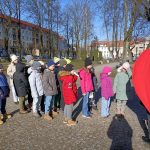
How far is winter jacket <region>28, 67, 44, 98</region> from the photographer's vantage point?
8338mm

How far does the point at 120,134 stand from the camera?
6633 millimetres

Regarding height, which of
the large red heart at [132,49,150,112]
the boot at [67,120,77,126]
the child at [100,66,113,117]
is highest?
the large red heart at [132,49,150,112]

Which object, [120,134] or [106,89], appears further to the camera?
[106,89]

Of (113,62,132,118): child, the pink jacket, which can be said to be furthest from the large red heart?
the pink jacket

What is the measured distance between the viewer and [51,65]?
27.0 feet

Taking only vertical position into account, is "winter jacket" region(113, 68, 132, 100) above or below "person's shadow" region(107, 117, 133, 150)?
above

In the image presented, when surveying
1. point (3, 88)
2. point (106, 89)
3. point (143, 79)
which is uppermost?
point (143, 79)

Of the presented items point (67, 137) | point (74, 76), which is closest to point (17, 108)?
point (74, 76)

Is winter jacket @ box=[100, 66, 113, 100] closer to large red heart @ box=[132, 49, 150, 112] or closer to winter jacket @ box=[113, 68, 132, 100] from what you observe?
winter jacket @ box=[113, 68, 132, 100]

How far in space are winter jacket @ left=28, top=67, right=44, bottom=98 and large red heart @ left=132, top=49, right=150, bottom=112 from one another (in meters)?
4.15

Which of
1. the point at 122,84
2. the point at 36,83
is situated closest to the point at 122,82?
the point at 122,84

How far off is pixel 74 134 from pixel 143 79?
2728mm

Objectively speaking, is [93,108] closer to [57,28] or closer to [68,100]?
[68,100]

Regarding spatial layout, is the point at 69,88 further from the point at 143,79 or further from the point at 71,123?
the point at 143,79
